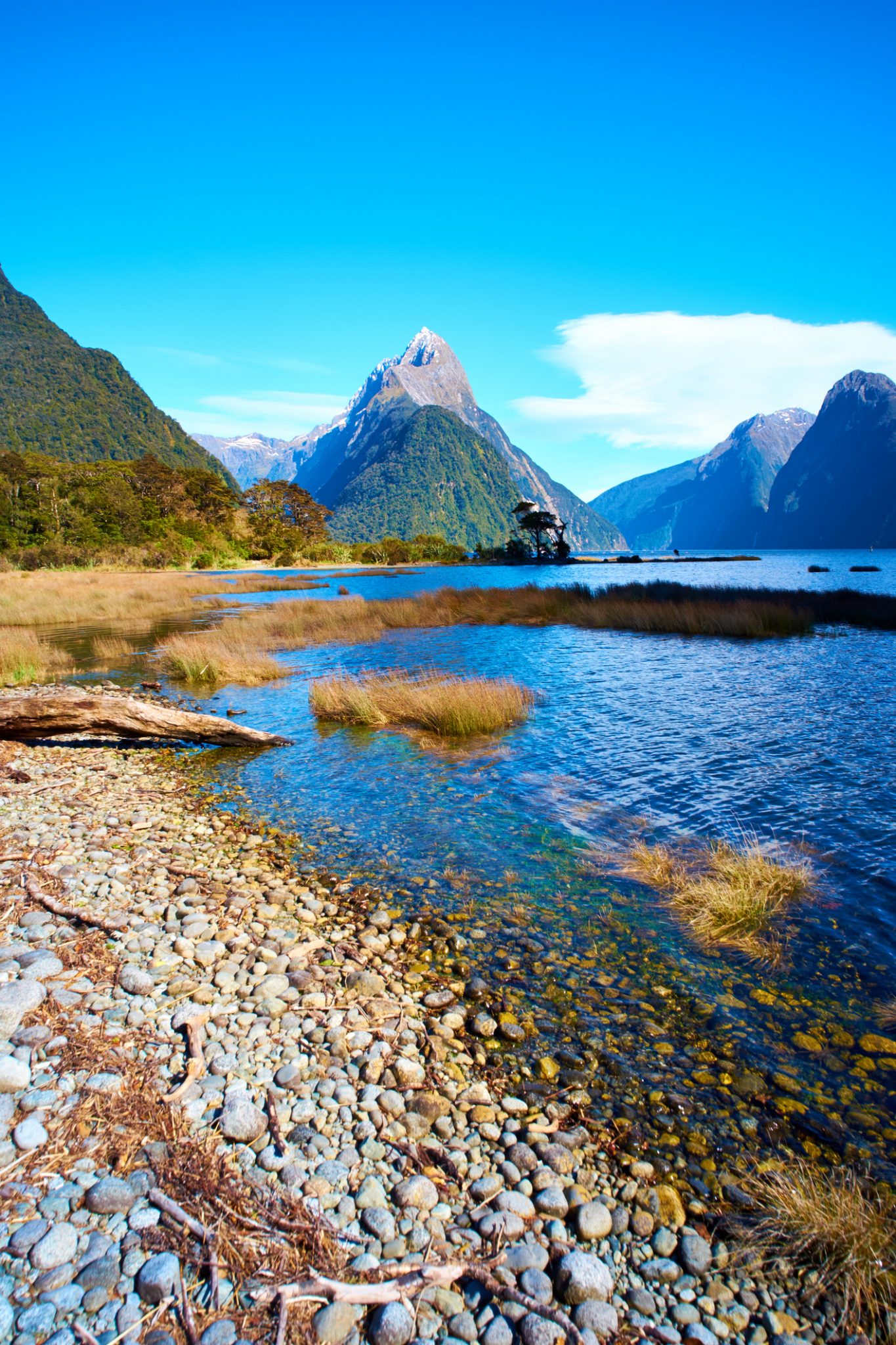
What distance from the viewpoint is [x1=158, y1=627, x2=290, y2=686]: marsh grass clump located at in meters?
18.6

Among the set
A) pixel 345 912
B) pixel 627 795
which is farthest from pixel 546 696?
pixel 345 912

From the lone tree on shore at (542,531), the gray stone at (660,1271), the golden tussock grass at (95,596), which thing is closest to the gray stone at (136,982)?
the gray stone at (660,1271)

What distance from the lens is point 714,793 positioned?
9078 millimetres

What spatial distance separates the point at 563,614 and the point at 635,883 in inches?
1076

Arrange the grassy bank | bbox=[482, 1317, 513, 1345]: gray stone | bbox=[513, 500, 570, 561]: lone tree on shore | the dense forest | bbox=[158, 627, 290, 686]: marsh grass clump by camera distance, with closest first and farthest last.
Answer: bbox=[482, 1317, 513, 1345]: gray stone < bbox=[158, 627, 290, 686]: marsh grass clump < the grassy bank < the dense forest < bbox=[513, 500, 570, 561]: lone tree on shore

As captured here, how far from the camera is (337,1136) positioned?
10.7 feet

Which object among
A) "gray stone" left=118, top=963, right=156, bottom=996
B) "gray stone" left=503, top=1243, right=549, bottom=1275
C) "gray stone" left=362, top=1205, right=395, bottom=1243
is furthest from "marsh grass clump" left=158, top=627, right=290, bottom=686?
"gray stone" left=503, top=1243, right=549, bottom=1275

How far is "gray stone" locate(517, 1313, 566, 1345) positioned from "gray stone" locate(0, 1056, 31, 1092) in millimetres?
2776

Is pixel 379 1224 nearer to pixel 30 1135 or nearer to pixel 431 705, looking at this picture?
pixel 30 1135

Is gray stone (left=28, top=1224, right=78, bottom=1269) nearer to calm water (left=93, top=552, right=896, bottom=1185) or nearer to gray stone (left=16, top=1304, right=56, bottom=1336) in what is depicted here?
gray stone (left=16, top=1304, right=56, bottom=1336)

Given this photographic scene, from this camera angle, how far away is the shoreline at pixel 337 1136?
8.02 ft

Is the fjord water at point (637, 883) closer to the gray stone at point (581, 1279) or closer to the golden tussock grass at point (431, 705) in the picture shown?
the golden tussock grass at point (431, 705)

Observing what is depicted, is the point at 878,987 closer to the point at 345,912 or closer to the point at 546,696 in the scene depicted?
the point at 345,912

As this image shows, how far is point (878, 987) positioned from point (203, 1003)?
203 inches
